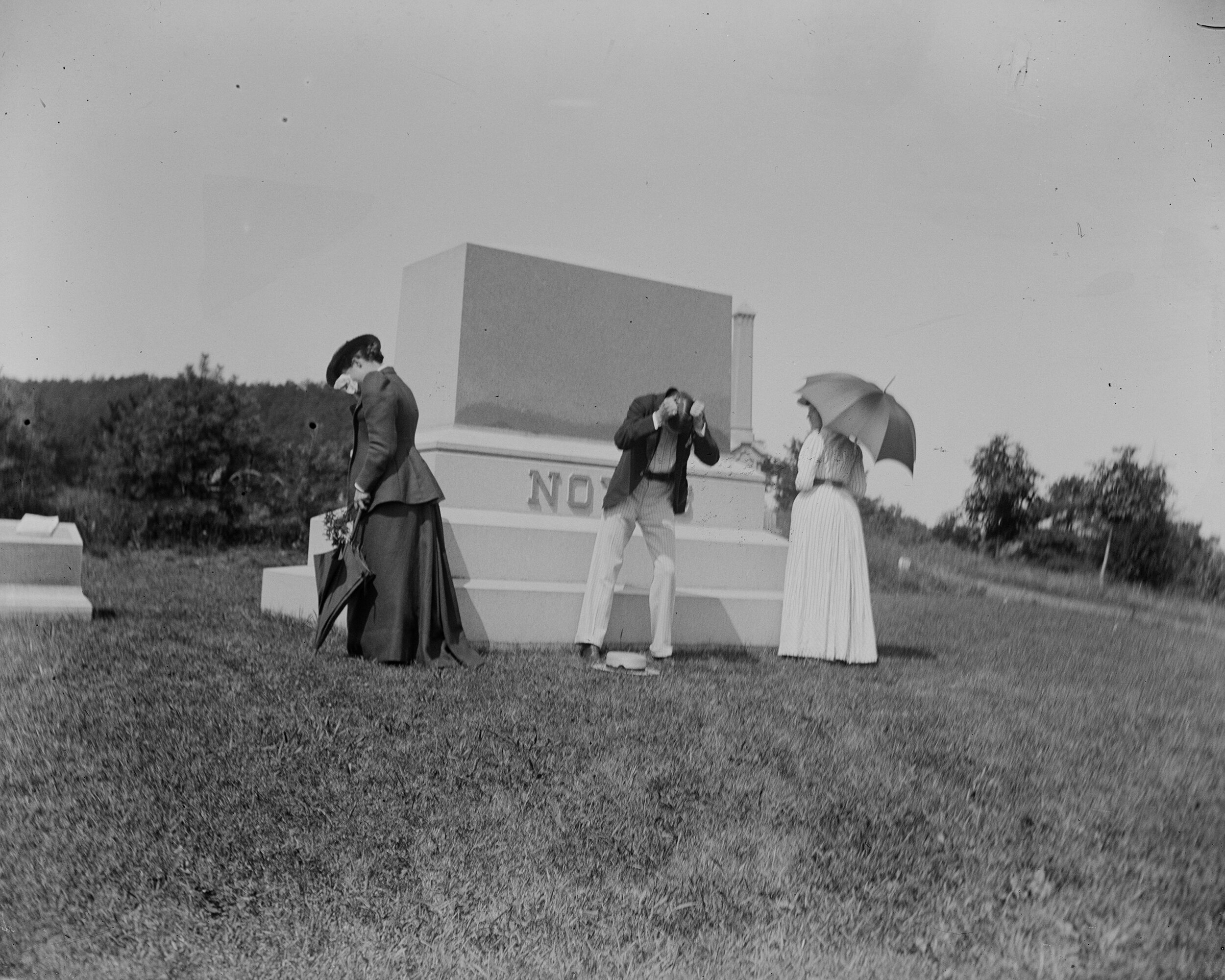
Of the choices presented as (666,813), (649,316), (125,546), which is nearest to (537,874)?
(666,813)

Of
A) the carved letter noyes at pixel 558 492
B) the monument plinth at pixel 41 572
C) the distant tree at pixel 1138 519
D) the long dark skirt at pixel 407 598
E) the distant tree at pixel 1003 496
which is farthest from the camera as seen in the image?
the carved letter noyes at pixel 558 492

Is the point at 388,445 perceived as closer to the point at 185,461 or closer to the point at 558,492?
the point at 558,492

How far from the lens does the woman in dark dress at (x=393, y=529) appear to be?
475 centimetres

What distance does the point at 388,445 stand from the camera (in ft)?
15.5

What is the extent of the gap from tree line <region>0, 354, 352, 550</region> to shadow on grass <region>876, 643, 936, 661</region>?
4000 mm

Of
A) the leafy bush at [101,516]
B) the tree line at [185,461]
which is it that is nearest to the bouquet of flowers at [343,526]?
the tree line at [185,461]

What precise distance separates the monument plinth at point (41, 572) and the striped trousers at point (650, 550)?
239 centimetres

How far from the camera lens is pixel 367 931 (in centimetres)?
282

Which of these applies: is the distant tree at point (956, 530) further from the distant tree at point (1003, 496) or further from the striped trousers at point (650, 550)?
the striped trousers at point (650, 550)

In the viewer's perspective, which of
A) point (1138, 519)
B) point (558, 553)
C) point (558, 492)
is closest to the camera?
point (1138, 519)

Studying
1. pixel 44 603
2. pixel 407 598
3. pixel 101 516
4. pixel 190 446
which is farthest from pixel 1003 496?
pixel 190 446

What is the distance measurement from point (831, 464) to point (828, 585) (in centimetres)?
62

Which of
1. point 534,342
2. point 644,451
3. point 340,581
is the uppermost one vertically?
point 534,342

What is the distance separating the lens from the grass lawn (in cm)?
281
